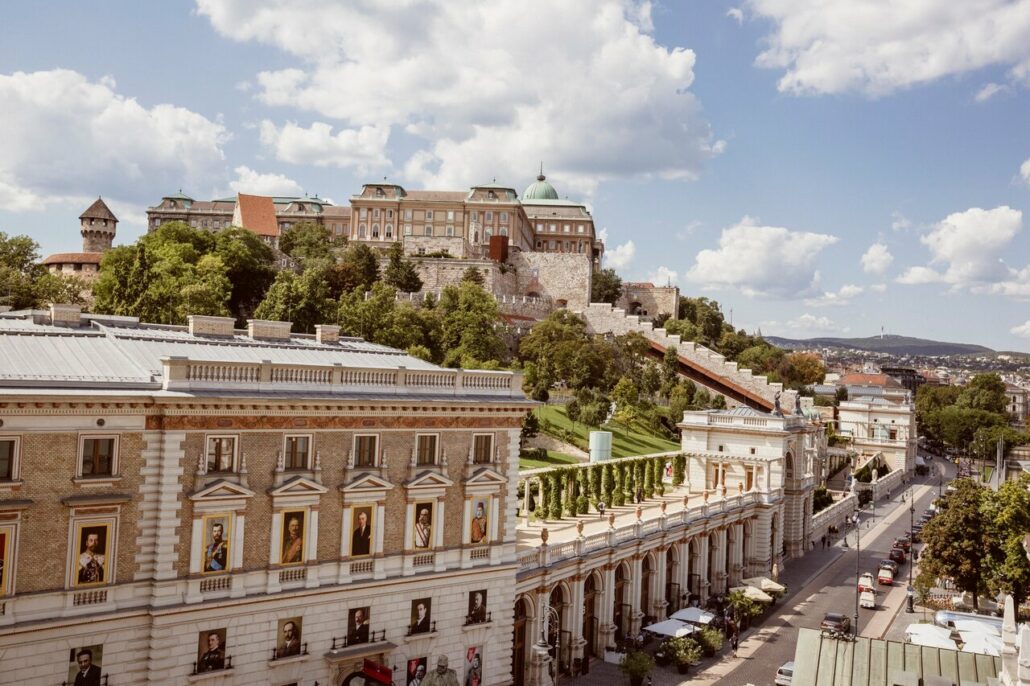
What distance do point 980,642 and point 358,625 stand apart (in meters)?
31.2

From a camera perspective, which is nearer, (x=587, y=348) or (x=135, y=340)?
(x=135, y=340)

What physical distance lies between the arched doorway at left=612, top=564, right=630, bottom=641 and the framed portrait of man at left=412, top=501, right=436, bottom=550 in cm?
1924

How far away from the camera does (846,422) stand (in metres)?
138

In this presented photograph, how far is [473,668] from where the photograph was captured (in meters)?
33.5

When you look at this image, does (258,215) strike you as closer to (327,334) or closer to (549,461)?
(549,461)

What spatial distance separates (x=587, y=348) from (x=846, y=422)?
186 feet

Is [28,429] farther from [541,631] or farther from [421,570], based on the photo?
[541,631]

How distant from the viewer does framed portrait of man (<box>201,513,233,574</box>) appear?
26594 millimetres

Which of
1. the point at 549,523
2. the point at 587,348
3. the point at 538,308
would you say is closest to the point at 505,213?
the point at 538,308

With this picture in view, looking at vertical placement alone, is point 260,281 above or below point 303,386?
above

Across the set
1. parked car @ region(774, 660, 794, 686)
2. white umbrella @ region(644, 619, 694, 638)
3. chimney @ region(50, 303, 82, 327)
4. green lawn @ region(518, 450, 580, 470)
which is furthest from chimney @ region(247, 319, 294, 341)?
green lawn @ region(518, 450, 580, 470)

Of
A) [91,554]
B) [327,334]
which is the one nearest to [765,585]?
[327,334]

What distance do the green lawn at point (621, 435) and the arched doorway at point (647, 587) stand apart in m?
29.6

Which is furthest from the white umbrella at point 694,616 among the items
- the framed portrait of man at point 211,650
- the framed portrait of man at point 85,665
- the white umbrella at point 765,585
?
the framed portrait of man at point 85,665
